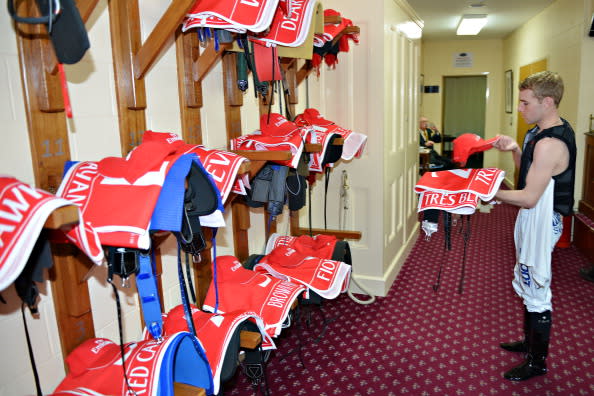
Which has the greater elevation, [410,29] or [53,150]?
[410,29]

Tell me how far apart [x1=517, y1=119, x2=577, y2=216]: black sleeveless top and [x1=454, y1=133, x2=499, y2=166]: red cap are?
0.18 m

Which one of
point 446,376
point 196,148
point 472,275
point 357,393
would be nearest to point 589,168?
point 472,275

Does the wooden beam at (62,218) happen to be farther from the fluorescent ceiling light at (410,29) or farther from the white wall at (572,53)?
the white wall at (572,53)

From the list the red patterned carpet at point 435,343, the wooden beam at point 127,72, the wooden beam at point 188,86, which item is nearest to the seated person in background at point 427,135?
the red patterned carpet at point 435,343

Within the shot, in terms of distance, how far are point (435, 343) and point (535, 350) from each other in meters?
0.55

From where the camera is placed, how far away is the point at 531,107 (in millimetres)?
2172

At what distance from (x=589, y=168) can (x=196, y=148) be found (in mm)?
4169

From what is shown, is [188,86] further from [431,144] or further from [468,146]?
[431,144]

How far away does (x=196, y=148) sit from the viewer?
153 centimetres

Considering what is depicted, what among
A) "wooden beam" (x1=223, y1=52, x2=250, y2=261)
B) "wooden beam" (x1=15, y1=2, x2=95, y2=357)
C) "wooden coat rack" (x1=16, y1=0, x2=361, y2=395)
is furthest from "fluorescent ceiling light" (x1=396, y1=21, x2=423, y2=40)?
"wooden beam" (x1=15, y1=2, x2=95, y2=357)

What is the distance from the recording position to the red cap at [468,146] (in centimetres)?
225

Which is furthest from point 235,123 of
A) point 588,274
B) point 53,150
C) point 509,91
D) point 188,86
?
point 509,91

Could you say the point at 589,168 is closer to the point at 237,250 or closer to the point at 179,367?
the point at 237,250

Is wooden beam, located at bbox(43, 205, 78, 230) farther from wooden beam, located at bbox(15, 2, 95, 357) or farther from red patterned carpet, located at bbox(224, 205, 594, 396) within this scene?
red patterned carpet, located at bbox(224, 205, 594, 396)
